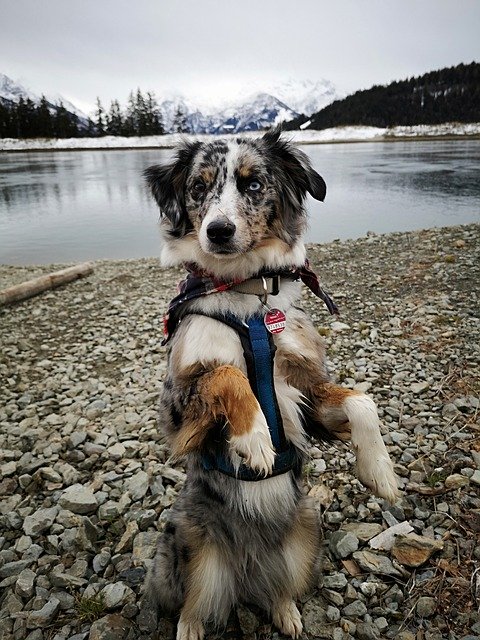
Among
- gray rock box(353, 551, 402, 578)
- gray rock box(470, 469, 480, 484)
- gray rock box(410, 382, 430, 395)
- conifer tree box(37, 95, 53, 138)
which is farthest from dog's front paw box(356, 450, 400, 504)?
conifer tree box(37, 95, 53, 138)

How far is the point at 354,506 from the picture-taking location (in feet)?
11.1

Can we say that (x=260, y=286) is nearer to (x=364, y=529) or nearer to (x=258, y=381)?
(x=258, y=381)

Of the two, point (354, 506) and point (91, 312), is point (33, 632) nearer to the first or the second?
point (354, 506)

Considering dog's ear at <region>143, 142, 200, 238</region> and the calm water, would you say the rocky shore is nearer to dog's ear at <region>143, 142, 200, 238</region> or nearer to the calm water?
dog's ear at <region>143, 142, 200, 238</region>

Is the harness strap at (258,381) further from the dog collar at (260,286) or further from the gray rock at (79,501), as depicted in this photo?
the gray rock at (79,501)

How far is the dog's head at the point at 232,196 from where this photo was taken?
277cm

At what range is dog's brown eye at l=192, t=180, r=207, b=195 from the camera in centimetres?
308

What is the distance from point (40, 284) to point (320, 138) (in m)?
92.4

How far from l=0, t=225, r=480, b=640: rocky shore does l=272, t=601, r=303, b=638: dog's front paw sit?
0.06 metres

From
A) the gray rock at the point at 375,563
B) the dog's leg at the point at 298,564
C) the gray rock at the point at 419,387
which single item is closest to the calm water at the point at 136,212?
the gray rock at the point at 419,387

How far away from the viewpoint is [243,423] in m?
2.11

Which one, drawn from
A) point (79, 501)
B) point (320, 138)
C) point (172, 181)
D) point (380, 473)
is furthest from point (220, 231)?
point (320, 138)

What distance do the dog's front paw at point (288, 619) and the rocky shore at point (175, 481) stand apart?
0.06 metres

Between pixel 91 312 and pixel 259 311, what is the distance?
6168 mm
